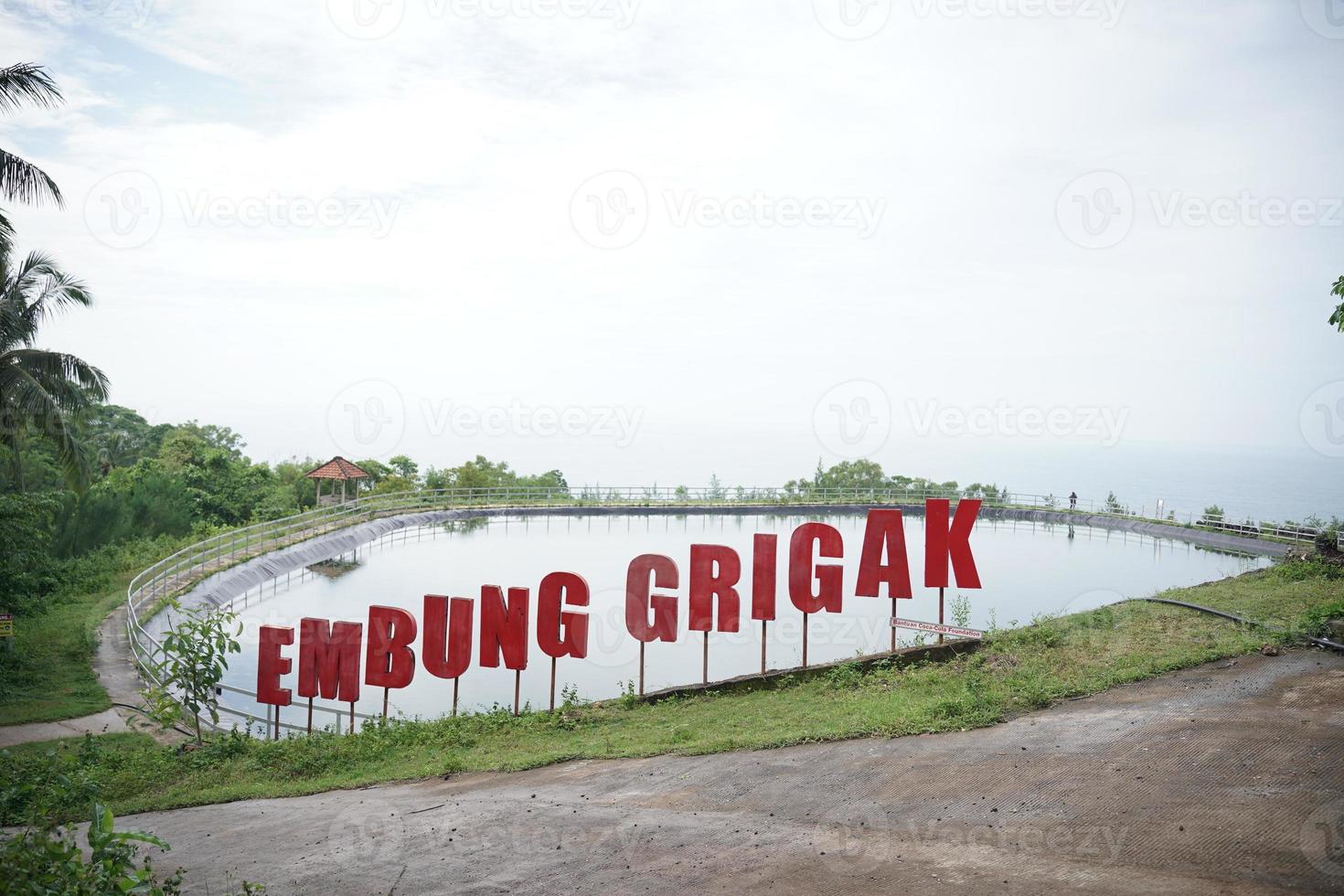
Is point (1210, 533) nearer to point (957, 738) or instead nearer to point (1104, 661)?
point (1104, 661)

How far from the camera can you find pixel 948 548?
18422mm

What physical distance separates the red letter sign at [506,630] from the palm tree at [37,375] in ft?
50.9

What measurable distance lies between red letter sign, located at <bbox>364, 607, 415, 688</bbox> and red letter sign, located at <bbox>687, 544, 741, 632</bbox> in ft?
16.9

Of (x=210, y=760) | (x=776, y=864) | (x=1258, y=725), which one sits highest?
(x=1258, y=725)

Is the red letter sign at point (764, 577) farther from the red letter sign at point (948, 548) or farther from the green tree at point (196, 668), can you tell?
the green tree at point (196, 668)

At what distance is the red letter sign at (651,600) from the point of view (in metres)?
17.7

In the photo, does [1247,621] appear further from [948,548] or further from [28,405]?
[28,405]

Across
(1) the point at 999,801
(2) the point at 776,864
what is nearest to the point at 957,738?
(1) the point at 999,801

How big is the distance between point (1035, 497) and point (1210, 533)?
43.6 feet

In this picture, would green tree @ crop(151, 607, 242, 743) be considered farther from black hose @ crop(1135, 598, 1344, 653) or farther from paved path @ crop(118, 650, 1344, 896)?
black hose @ crop(1135, 598, 1344, 653)

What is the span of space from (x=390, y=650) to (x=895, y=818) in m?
9.97

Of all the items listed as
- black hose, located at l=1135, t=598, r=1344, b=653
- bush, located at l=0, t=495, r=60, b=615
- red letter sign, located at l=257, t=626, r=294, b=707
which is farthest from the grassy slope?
black hose, located at l=1135, t=598, r=1344, b=653

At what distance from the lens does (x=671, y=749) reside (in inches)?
534

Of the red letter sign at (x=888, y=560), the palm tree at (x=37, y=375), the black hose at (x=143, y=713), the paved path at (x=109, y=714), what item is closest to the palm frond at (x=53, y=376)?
the palm tree at (x=37, y=375)
